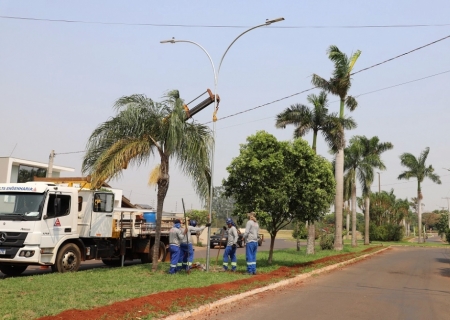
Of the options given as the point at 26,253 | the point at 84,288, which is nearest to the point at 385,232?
the point at 26,253

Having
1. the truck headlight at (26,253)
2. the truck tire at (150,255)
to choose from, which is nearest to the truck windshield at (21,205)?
the truck headlight at (26,253)

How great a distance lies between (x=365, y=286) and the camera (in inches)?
572

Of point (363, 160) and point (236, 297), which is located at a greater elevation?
point (363, 160)

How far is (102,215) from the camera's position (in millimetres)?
16922

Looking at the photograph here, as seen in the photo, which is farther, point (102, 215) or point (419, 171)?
point (419, 171)

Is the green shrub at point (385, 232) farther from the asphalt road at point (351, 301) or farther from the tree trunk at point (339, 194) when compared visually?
the asphalt road at point (351, 301)

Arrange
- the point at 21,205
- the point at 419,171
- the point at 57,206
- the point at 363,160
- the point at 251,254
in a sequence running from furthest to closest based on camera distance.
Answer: the point at 419,171
the point at 363,160
the point at 251,254
the point at 57,206
the point at 21,205

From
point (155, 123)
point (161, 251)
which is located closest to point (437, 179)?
point (161, 251)

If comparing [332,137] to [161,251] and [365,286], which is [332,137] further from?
[365,286]

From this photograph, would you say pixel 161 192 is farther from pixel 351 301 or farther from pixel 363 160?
pixel 363 160

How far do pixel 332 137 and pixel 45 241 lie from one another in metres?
20.7

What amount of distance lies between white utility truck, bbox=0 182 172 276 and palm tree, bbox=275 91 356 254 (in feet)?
46.9

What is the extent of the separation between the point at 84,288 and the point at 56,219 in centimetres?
432

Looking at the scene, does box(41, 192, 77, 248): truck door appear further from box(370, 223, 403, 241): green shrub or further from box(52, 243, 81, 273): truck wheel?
box(370, 223, 403, 241): green shrub
